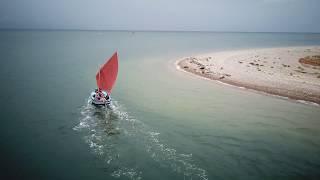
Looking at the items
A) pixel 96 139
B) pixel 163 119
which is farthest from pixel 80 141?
pixel 163 119

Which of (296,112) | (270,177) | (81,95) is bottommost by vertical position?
(270,177)

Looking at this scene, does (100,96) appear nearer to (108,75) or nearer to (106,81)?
(106,81)

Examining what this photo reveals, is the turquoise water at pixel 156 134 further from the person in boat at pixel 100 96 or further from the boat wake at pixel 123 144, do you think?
the person in boat at pixel 100 96

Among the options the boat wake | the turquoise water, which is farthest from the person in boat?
the turquoise water

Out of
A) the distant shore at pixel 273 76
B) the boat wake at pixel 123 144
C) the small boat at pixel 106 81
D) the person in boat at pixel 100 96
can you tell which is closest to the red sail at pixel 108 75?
the small boat at pixel 106 81

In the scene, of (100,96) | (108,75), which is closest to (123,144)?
(100,96)

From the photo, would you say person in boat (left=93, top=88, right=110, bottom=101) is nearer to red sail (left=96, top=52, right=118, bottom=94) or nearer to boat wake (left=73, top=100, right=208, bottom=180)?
red sail (left=96, top=52, right=118, bottom=94)

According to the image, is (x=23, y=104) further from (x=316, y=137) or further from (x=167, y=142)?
(x=316, y=137)
